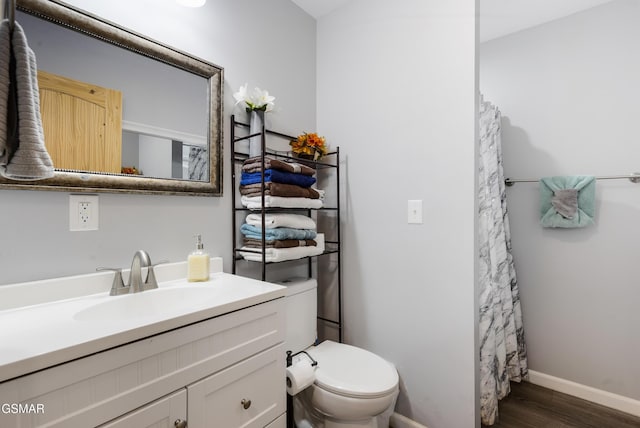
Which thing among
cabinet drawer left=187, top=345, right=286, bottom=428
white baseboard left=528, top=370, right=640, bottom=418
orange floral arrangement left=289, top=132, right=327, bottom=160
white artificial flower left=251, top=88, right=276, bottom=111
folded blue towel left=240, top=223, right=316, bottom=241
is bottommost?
white baseboard left=528, top=370, right=640, bottom=418

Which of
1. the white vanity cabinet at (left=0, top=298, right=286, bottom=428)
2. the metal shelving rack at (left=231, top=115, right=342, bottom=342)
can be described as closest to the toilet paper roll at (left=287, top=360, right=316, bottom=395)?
the white vanity cabinet at (left=0, top=298, right=286, bottom=428)

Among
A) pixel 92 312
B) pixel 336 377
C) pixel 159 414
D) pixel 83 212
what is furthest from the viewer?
pixel 336 377

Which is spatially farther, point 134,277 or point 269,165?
point 269,165

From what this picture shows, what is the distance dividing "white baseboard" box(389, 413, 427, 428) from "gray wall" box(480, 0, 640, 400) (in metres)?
1.13

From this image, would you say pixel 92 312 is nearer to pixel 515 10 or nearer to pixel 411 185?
pixel 411 185

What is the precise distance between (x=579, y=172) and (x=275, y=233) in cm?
201

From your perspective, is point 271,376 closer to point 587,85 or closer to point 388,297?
point 388,297

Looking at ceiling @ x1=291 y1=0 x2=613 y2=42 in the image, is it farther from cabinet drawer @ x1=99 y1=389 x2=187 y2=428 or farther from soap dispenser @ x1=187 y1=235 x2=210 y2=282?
cabinet drawer @ x1=99 y1=389 x2=187 y2=428

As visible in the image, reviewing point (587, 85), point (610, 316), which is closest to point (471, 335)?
point (610, 316)

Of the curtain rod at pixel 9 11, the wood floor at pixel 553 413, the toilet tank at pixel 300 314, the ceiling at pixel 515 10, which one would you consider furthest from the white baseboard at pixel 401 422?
the ceiling at pixel 515 10

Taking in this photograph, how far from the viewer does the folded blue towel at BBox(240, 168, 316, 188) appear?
4.81 feet

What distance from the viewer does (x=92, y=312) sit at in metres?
0.95

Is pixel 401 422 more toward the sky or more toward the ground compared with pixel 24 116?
more toward the ground

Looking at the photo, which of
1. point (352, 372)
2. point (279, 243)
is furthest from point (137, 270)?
point (352, 372)
